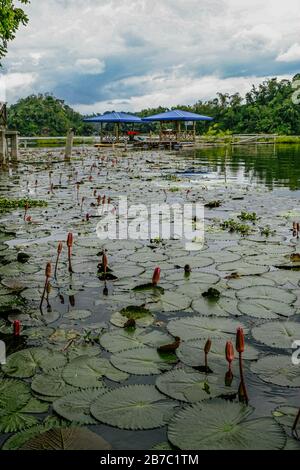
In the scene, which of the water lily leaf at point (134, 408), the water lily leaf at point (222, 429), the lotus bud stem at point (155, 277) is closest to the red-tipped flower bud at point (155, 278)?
the lotus bud stem at point (155, 277)

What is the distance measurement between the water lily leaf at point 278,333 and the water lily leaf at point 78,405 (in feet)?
3.84

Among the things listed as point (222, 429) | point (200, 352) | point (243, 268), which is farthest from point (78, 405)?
point (243, 268)

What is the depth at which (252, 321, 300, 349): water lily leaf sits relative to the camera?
287 centimetres

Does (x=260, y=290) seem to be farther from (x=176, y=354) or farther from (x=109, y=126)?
(x=109, y=126)

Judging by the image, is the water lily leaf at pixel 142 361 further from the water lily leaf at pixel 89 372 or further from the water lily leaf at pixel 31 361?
the water lily leaf at pixel 31 361

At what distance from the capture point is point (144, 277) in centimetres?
419

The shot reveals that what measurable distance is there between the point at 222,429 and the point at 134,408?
46cm

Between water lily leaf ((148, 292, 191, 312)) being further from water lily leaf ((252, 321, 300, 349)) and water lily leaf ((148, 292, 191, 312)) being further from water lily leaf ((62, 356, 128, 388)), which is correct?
water lily leaf ((62, 356, 128, 388))

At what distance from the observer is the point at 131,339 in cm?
297

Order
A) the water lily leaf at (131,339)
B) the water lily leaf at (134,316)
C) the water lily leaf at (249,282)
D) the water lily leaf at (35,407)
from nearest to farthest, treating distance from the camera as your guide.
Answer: the water lily leaf at (35,407) < the water lily leaf at (131,339) < the water lily leaf at (134,316) < the water lily leaf at (249,282)

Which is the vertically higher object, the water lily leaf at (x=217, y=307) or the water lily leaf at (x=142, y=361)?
the water lily leaf at (x=217, y=307)

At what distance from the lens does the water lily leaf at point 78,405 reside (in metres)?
2.14

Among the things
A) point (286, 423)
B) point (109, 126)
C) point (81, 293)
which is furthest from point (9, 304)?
point (109, 126)

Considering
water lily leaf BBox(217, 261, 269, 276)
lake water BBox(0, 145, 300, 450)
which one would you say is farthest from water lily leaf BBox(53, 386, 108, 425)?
water lily leaf BBox(217, 261, 269, 276)
